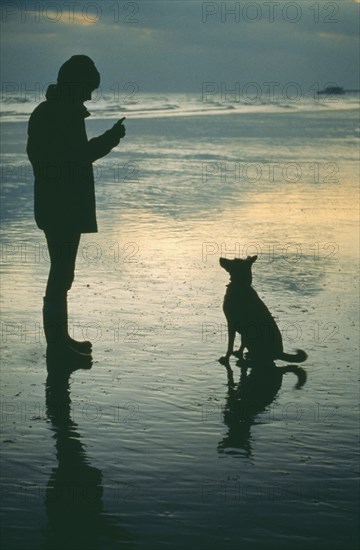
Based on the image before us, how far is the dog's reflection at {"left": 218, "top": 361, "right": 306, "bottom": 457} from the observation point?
502cm

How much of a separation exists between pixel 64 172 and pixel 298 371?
221 cm

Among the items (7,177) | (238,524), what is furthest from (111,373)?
(7,177)

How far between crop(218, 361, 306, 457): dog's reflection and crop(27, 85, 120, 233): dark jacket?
1593mm

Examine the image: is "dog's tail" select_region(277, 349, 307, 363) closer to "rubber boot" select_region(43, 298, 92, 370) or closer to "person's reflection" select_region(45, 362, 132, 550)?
"rubber boot" select_region(43, 298, 92, 370)

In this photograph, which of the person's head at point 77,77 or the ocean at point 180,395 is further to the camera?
the person's head at point 77,77

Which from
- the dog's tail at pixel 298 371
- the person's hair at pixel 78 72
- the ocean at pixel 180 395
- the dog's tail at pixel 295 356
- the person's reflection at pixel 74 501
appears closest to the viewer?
the person's reflection at pixel 74 501

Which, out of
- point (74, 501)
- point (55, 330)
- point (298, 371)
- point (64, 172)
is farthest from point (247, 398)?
point (64, 172)

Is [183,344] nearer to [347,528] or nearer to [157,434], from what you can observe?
[157,434]

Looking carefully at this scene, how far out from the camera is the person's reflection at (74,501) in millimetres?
3846

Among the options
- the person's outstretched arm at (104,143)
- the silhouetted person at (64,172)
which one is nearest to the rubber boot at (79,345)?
the silhouetted person at (64,172)

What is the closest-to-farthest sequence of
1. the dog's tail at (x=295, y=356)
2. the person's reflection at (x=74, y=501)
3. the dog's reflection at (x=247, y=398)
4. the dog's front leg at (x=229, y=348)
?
1. the person's reflection at (x=74, y=501)
2. the dog's reflection at (x=247, y=398)
3. the dog's tail at (x=295, y=356)
4. the dog's front leg at (x=229, y=348)

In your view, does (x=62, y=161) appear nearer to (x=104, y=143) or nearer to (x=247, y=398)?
(x=104, y=143)

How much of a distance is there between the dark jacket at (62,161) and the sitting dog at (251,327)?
4.10ft

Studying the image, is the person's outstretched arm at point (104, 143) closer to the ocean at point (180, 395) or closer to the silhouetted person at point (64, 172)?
the silhouetted person at point (64, 172)
